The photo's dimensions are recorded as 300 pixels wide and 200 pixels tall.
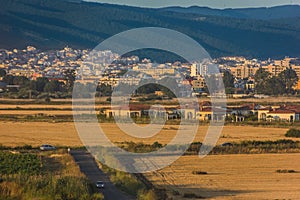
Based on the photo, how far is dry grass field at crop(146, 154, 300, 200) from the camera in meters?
15.1

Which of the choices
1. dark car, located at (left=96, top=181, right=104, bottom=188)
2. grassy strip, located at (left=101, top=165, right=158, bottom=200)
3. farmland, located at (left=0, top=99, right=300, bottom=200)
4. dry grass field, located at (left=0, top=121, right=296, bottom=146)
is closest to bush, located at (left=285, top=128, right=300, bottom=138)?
dry grass field, located at (left=0, top=121, right=296, bottom=146)

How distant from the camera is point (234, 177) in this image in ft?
57.5

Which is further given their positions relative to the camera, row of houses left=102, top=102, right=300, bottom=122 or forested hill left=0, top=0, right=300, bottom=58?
forested hill left=0, top=0, right=300, bottom=58

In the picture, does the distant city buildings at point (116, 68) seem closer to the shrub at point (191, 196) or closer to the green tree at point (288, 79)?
the green tree at point (288, 79)

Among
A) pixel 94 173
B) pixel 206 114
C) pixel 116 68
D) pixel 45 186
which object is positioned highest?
pixel 116 68

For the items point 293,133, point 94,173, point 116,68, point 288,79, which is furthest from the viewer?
point 116,68

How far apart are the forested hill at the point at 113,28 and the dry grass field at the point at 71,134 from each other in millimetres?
107890

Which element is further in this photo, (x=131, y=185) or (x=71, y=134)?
(x=71, y=134)

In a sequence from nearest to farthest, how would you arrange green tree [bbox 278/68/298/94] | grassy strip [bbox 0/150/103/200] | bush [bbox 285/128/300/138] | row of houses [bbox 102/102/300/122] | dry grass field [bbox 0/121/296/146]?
grassy strip [bbox 0/150/103/200] → dry grass field [bbox 0/121/296/146] → bush [bbox 285/128/300/138] → row of houses [bbox 102/102/300/122] → green tree [bbox 278/68/298/94]

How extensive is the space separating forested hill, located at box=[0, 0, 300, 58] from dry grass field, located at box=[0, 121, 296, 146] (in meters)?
108

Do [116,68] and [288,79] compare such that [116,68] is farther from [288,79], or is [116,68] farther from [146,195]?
[146,195]

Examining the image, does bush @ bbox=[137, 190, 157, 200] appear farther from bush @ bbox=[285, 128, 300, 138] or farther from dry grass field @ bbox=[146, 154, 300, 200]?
bush @ bbox=[285, 128, 300, 138]

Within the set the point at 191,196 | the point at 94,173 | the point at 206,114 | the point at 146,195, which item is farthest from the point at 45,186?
the point at 206,114

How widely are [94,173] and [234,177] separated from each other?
2.77 metres
